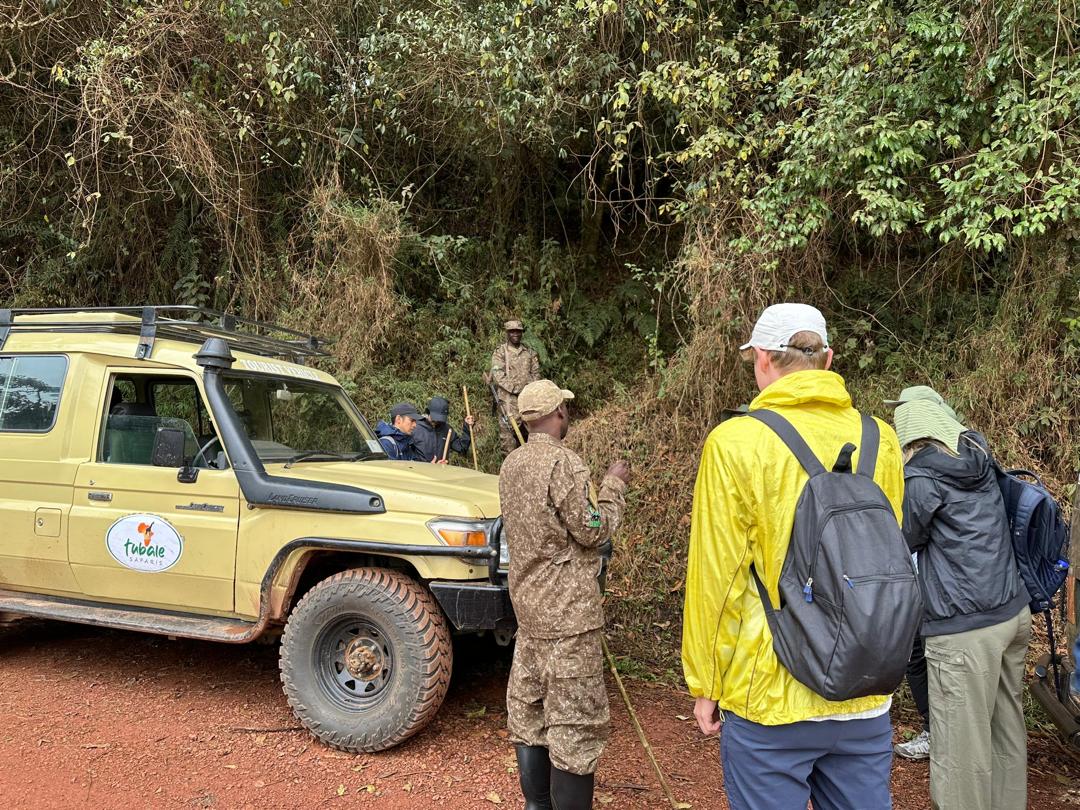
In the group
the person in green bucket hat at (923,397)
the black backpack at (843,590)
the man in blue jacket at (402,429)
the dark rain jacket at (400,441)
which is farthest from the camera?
the man in blue jacket at (402,429)

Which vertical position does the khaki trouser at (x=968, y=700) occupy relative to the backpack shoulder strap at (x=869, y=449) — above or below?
below

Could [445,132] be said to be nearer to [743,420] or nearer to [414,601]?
[414,601]

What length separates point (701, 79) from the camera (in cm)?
710

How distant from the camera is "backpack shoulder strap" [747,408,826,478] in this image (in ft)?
6.11

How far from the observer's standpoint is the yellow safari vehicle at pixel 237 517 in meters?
3.72

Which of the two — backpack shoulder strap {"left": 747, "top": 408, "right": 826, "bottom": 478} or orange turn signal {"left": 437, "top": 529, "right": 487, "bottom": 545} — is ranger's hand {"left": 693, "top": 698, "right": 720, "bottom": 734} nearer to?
backpack shoulder strap {"left": 747, "top": 408, "right": 826, "bottom": 478}

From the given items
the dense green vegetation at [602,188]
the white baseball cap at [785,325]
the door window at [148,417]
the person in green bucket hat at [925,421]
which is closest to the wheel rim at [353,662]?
the door window at [148,417]

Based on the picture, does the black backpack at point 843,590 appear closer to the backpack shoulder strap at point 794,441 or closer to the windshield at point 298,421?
the backpack shoulder strap at point 794,441

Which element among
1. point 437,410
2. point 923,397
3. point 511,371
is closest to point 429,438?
point 437,410

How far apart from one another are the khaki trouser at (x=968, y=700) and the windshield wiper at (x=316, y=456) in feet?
11.1

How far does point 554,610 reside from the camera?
9.37ft

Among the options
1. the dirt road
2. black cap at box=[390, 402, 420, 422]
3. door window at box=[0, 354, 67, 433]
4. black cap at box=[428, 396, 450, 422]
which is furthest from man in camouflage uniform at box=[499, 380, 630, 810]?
black cap at box=[428, 396, 450, 422]

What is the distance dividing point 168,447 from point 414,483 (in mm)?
1405

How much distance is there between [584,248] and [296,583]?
7.49m
